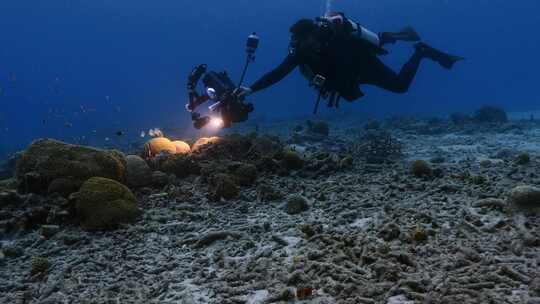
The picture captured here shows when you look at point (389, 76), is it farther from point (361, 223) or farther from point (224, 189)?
point (361, 223)

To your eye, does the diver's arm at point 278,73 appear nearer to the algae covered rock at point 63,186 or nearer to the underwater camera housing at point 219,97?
the underwater camera housing at point 219,97

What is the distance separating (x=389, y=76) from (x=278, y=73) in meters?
3.63

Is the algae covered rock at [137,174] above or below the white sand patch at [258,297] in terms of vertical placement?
above

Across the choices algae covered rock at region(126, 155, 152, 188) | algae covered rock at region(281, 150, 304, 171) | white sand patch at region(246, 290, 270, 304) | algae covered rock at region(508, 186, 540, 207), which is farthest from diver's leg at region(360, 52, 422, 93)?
white sand patch at region(246, 290, 270, 304)

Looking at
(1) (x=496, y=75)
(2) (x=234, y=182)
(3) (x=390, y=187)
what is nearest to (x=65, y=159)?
(2) (x=234, y=182)

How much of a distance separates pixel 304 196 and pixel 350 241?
2.44 meters

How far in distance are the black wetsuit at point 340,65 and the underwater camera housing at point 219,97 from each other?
65 cm

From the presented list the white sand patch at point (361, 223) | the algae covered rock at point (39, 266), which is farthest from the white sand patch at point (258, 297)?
the algae covered rock at point (39, 266)

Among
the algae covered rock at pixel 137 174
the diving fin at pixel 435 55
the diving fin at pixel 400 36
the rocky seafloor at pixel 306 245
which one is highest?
the diving fin at pixel 400 36

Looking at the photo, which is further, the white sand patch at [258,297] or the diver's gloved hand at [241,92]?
the diver's gloved hand at [241,92]

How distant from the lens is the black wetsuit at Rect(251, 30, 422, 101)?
29.1 ft

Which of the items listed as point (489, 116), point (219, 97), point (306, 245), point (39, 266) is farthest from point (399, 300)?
point (489, 116)

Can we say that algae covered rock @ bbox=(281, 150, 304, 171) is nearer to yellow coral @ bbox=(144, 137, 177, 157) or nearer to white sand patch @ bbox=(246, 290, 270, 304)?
yellow coral @ bbox=(144, 137, 177, 157)

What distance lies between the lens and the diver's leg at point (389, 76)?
10281 mm
